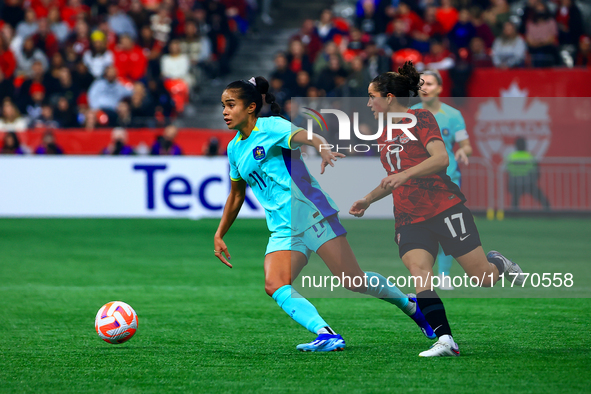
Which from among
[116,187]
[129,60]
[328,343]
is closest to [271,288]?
[328,343]

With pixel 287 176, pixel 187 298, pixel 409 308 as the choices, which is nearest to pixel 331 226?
pixel 287 176

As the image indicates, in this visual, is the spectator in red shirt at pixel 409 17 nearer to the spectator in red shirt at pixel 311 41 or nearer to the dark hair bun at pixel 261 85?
the spectator in red shirt at pixel 311 41

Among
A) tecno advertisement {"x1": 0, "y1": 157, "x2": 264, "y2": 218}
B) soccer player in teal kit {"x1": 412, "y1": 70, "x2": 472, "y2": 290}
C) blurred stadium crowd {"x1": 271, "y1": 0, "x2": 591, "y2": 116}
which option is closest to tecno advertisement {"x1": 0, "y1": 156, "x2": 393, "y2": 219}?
tecno advertisement {"x1": 0, "y1": 157, "x2": 264, "y2": 218}

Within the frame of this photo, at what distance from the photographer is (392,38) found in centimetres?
1817

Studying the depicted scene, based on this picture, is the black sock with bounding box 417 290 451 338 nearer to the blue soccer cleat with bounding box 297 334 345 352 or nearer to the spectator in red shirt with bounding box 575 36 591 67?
the blue soccer cleat with bounding box 297 334 345 352

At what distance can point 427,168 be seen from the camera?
17.4ft

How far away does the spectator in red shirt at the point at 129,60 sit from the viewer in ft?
64.4

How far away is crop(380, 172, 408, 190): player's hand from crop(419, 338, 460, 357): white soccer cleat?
1.02 metres

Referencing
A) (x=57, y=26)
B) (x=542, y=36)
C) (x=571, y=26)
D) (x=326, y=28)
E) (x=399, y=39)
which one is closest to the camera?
(x=542, y=36)

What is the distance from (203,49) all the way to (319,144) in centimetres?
1566

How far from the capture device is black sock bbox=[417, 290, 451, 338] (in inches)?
206

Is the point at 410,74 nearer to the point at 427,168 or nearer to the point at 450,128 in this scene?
the point at 427,168

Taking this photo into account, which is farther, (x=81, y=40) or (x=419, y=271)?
(x=81, y=40)

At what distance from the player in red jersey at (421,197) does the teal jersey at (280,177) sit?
0.33m
